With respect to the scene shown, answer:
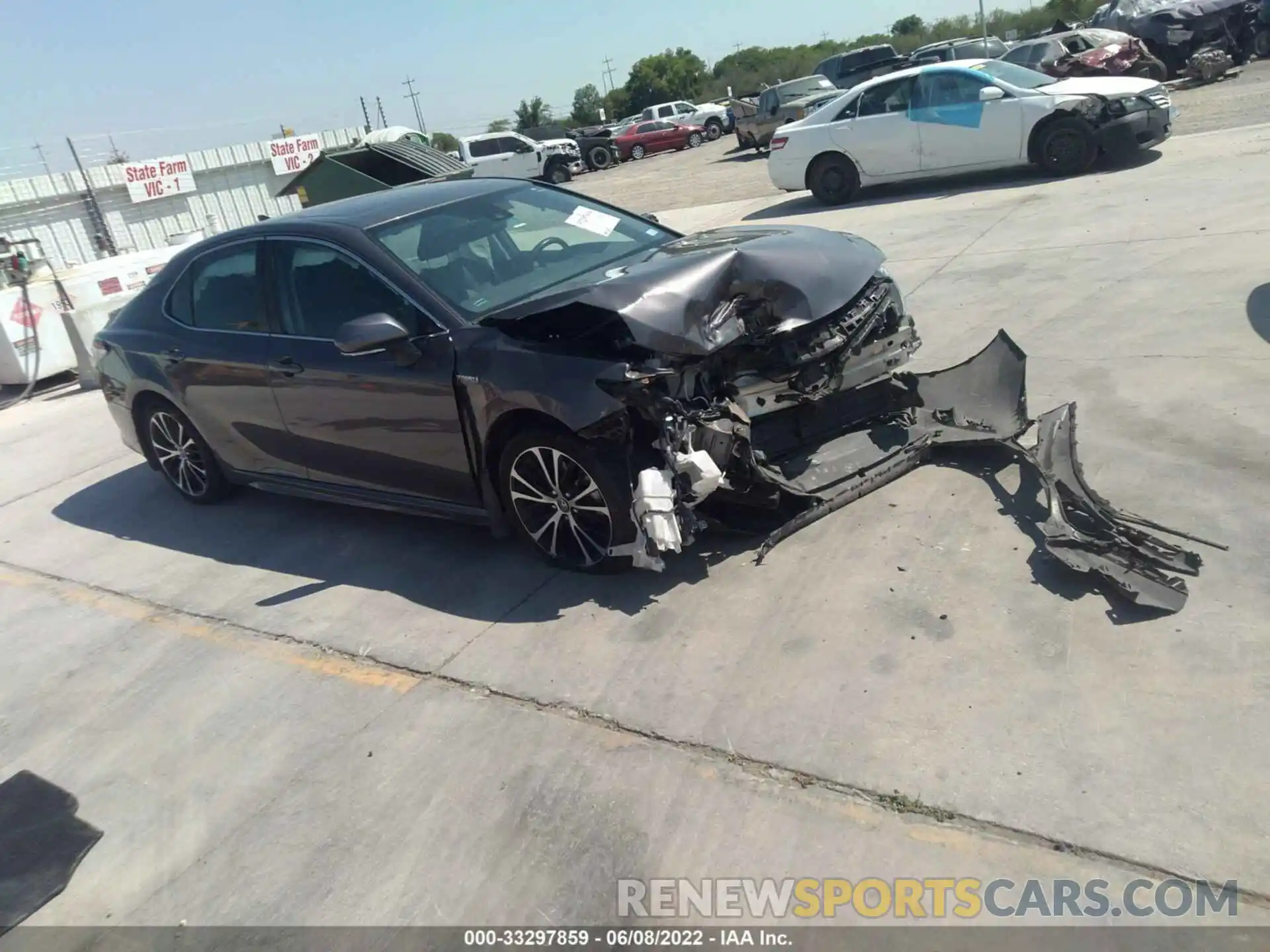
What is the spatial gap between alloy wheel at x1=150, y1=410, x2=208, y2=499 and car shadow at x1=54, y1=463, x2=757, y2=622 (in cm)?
19

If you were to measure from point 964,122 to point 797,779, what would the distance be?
11173mm

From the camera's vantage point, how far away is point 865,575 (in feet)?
13.6

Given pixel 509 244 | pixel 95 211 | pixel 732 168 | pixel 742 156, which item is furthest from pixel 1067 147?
pixel 95 211

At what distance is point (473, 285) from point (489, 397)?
71 centimetres

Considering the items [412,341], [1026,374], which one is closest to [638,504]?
[412,341]

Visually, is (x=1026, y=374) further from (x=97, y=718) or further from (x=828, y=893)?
(x=97, y=718)

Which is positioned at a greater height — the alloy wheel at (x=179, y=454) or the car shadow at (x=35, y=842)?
the alloy wheel at (x=179, y=454)

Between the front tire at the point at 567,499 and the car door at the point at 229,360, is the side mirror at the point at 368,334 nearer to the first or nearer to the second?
the front tire at the point at 567,499

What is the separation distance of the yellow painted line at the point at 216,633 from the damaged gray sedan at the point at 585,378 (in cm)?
89

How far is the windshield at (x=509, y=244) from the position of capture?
4.84 meters

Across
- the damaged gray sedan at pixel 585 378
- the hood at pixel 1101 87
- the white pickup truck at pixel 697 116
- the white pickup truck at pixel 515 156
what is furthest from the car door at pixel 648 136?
the damaged gray sedan at pixel 585 378

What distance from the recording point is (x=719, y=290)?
4.31m

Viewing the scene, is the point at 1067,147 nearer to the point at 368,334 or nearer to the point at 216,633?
the point at 368,334

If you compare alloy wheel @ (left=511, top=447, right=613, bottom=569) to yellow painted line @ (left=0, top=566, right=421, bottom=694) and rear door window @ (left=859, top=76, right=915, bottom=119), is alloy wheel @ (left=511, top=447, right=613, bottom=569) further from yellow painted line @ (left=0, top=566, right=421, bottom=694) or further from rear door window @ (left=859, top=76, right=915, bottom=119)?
rear door window @ (left=859, top=76, right=915, bottom=119)
